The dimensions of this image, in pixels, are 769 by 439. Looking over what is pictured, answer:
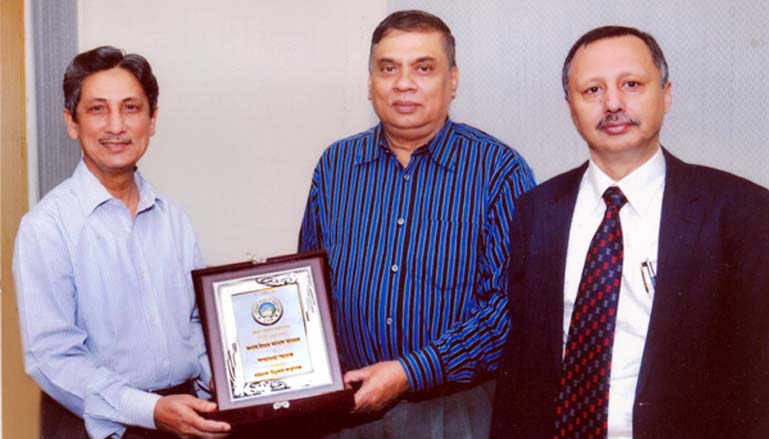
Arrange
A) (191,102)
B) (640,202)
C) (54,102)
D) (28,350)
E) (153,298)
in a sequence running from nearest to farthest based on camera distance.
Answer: (640,202)
(28,350)
(153,298)
(54,102)
(191,102)

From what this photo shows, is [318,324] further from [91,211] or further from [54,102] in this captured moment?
[54,102]

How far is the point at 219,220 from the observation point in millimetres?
2578

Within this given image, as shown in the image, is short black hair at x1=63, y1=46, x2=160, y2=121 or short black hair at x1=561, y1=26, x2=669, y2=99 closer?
short black hair at x1=561, y1=26, x2=669, y2=99

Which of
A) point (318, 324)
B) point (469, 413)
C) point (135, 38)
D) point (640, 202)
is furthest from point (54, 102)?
point (640, 202)

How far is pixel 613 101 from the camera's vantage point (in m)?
1.65

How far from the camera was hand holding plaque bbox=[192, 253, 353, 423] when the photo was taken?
1.79m

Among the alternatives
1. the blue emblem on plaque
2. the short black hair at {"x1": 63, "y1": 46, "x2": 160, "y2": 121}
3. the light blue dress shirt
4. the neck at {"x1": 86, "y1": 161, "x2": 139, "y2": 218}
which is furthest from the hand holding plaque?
the short black hair at {"x1": 63, "y1": 46, "x2": 160, "y2": 121}

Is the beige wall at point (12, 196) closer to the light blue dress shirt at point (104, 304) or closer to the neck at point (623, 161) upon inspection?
the light blue dress shirt at point (104, 304)

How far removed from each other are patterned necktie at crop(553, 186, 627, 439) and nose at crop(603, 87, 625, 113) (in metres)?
0.18

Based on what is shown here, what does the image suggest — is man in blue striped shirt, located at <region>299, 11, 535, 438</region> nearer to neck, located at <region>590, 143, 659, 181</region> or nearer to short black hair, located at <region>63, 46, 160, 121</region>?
neck, located at <region>590, 143, 659, 181</region>

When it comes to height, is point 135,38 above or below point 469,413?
above

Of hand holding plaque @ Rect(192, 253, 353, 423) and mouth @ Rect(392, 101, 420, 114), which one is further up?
mouth @ Rect(392, 101, 420, 114)

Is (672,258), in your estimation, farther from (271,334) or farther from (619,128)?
(271,334)

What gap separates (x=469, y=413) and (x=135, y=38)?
1601 mm
